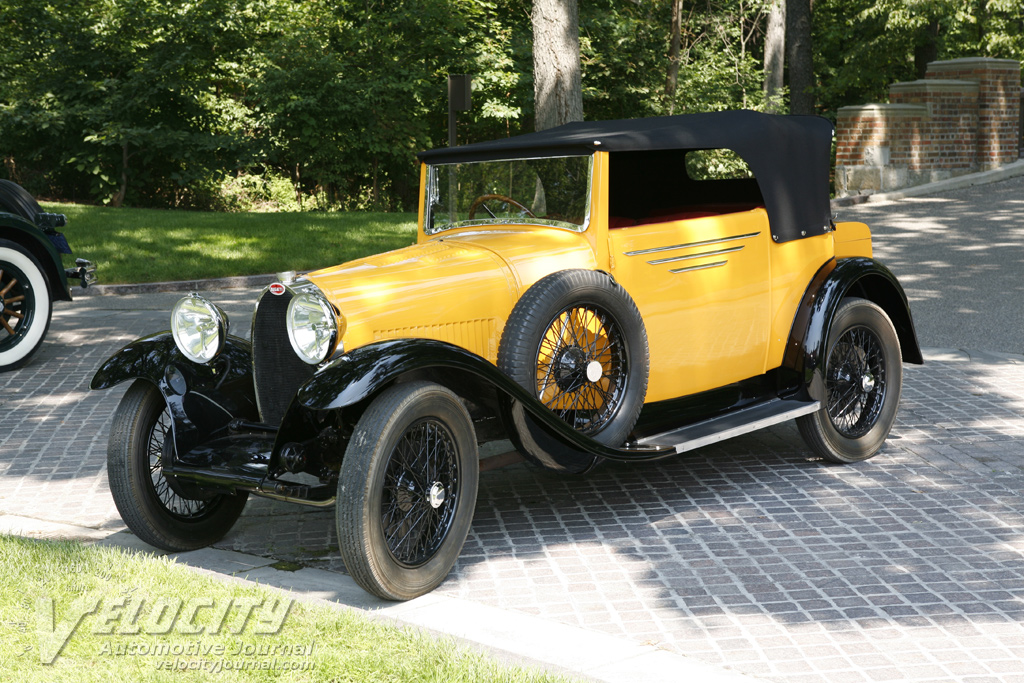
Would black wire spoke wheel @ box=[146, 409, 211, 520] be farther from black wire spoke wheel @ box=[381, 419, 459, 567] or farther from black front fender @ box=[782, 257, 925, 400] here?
black front fender @ box=[782, 257, 925, 400]

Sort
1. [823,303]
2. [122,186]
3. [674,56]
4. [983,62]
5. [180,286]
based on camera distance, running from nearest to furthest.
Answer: [823,303] → [180,286] → [983,62] → [122,186] → [674,56]

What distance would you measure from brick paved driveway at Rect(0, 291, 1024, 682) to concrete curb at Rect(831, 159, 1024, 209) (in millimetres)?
11930

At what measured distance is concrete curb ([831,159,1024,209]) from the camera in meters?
18.0

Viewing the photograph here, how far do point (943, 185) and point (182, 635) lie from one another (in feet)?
59.7

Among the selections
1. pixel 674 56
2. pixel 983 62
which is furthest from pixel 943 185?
pixel 674 56

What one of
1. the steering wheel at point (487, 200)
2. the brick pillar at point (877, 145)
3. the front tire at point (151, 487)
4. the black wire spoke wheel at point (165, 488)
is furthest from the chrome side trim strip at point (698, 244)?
the brick pillar at point (877, 145)

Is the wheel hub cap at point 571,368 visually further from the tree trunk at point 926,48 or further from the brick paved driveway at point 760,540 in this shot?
the tree trunk at point 926,48

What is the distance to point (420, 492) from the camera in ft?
12.7

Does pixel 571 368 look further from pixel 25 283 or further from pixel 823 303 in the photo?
pixel 25 283

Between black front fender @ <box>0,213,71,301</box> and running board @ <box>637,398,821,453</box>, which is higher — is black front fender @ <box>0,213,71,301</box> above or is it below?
above

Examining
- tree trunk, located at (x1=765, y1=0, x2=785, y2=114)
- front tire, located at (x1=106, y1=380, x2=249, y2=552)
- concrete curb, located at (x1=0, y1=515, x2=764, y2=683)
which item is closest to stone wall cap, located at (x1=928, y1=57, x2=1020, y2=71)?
tree trunk, located at (x1=765, y1=0, x2=785, y2=114)

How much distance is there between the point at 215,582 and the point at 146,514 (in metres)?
0.60

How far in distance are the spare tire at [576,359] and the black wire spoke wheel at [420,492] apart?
42 cm

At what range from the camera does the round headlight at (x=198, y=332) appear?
4.39 meters
